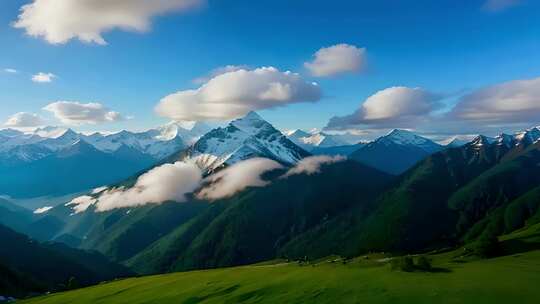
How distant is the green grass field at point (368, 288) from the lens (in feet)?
197

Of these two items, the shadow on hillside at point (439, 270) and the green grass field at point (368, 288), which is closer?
the green grass field at point (368, 288)

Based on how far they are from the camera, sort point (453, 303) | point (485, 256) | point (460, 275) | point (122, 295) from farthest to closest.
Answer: point (485, 256) < point (122, 295) < point (460, 275) < point (453, 303)

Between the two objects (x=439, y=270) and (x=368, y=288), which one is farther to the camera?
(x=439, y=270)

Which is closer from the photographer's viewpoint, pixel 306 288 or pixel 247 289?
pixel 306 288

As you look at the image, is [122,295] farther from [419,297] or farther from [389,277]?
[419,297]

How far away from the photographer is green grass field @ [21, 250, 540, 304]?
59.9 meters

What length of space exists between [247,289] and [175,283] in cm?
2911

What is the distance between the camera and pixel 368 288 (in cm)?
6856

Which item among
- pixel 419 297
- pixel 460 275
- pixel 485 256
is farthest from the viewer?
pixel 485 256

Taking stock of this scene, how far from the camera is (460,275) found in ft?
242

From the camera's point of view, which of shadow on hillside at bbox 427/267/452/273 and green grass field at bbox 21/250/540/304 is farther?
shadow on hillside at bbox 427/267/452/273

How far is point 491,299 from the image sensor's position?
185 ft

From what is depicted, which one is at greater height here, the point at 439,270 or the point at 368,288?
the point at 368,288

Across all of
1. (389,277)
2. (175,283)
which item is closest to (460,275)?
(389,277)
